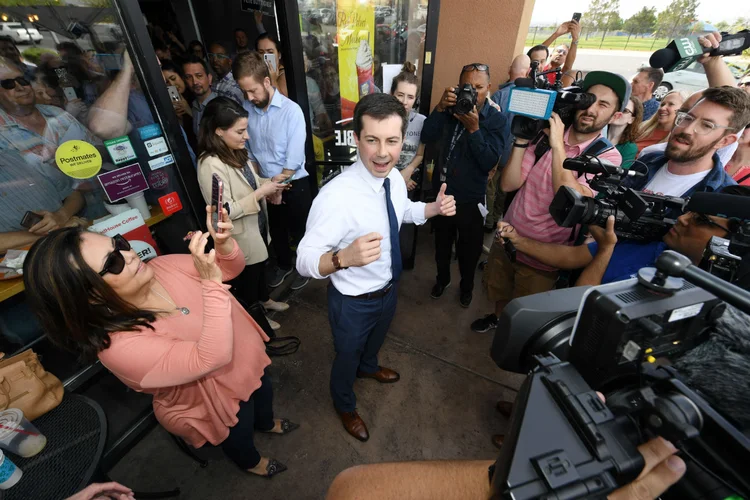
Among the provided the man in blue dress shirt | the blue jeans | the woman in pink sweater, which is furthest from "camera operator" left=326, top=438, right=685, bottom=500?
the man in blue dress shirt

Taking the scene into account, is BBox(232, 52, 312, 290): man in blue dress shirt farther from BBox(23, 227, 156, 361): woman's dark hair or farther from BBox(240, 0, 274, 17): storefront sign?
BBox(23, 227, 156, 361): woman's dark hair

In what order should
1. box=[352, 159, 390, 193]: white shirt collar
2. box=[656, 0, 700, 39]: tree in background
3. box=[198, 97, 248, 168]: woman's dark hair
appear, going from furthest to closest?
box=[656, 0, 700, 39]: tree in background, box=[198, 97, 248, 168]: woman's dark hair, box=[352, 159, 390, 193]: white shirt collar

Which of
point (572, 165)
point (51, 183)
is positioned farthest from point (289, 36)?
point (572, 165)

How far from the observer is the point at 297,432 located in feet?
7.45

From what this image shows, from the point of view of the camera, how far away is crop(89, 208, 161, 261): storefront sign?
2.04m

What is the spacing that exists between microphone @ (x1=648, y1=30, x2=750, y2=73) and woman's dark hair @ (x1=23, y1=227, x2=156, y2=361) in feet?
10.8

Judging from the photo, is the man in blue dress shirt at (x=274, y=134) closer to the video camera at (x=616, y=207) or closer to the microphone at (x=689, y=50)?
the video camera at (x=616, y=207)

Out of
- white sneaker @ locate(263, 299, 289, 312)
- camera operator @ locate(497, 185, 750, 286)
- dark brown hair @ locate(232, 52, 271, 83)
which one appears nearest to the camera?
camera operator @ locate(497, 185, 750, 286)

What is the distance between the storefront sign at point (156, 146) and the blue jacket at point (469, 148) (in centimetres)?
217

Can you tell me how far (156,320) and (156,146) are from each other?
1480 millimetres

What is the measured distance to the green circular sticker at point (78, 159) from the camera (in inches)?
73.2

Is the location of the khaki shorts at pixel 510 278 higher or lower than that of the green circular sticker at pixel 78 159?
lower

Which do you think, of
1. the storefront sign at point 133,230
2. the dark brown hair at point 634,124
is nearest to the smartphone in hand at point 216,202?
the storefront sign at point 133,230

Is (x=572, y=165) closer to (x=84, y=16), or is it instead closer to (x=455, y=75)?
(x=84, y=16)
